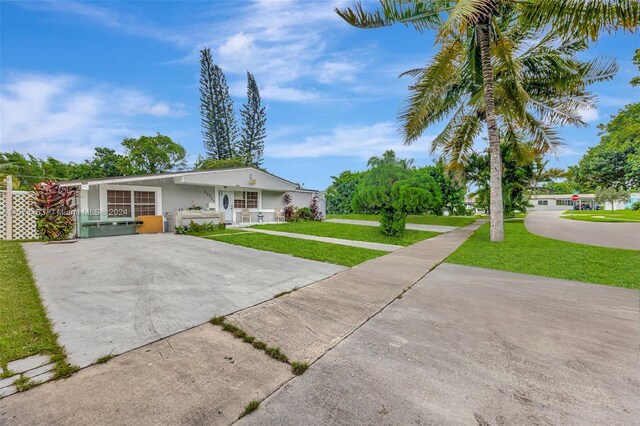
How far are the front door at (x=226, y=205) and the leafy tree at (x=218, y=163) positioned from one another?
52.9 ft

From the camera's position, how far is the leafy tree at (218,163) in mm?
32700

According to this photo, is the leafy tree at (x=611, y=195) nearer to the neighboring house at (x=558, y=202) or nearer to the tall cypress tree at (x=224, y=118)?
the neighboring house at (x=558, y=202)

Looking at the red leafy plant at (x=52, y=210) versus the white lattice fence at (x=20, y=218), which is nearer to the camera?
the white lattice fence at (x=20, y=218)

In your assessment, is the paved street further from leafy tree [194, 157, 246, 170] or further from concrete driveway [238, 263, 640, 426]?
leafy tree [194, 157, 246, 170]

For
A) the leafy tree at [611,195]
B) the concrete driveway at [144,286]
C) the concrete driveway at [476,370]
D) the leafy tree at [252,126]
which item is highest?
the leafy tree at [252,126]

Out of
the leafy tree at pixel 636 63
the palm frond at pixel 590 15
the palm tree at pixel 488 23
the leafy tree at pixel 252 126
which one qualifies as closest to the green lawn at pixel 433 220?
the palm tree at pixel 488 23

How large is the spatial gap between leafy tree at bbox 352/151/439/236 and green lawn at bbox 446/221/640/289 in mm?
2382

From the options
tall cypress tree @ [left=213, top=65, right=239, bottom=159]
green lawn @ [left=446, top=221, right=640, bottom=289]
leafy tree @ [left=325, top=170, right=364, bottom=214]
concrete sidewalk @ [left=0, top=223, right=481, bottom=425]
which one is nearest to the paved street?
concrete sidewalk @ [left=0, top=223, right=481, bottom=425]

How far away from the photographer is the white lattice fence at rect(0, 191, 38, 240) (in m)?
9.49

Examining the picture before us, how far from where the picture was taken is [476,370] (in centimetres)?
231

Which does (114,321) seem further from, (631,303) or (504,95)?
(504,95)

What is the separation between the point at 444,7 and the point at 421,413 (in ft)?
36.0

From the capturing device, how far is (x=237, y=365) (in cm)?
232

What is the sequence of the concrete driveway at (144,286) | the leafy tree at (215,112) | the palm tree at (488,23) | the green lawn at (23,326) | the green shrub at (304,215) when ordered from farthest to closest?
the leafy tree at (215,112)
the green shrub at (304,215)
the palm tree at (488,23)
the concrete driveway at (144,286)
the green lawn at (23,326)
